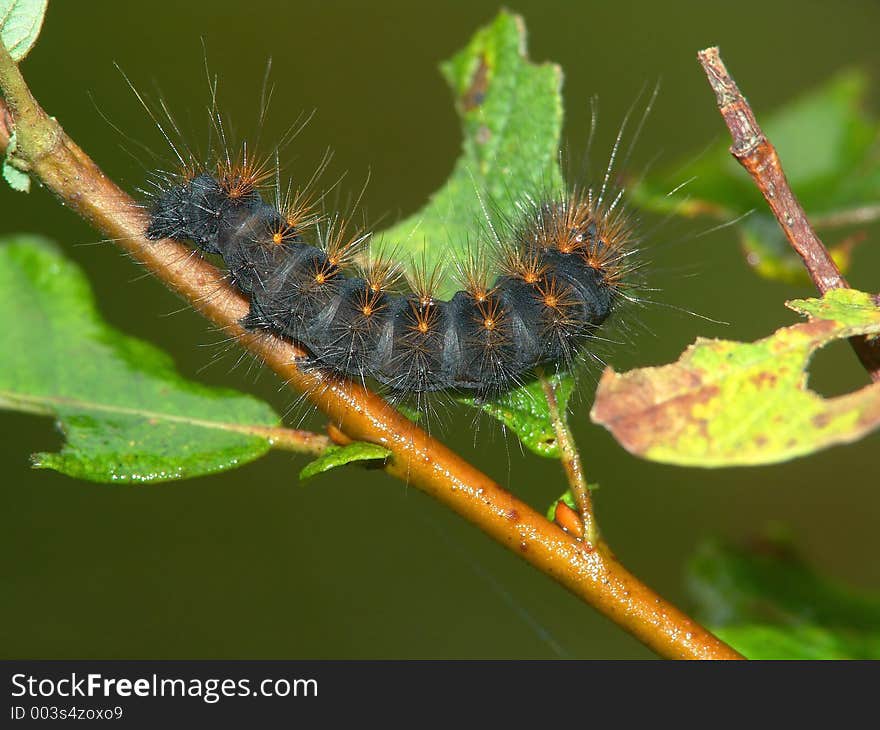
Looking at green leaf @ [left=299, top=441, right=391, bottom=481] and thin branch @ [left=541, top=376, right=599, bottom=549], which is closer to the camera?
green leaf @ [left=299, top=441, right=391, bottom=481]

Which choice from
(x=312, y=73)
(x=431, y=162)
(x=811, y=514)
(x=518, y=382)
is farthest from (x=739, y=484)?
(x=518, y=382)

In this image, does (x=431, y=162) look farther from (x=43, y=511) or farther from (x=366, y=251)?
(x=366, y=251)

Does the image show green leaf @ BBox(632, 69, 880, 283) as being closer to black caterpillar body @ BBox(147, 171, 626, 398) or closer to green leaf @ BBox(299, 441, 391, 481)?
black caterpillar body @ BBox(147, 171, 626, 398)

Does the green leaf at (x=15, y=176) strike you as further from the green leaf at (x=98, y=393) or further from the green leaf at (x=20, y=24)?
the green leaf at (x=98, y=393)

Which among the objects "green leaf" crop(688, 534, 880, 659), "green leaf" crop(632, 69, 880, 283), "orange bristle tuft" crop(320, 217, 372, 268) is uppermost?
"green leaf" crop(632, 69, 880, 283)

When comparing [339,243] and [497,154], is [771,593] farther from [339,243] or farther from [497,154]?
[339,243]

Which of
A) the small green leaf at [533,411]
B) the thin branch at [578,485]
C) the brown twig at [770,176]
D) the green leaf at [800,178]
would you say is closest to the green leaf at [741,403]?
the brown twig at [770,176]

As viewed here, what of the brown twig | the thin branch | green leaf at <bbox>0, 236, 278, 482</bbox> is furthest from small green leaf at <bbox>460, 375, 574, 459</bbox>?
the brown twig
